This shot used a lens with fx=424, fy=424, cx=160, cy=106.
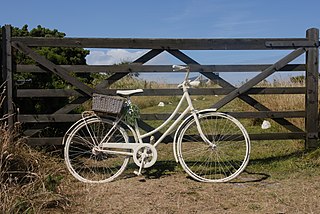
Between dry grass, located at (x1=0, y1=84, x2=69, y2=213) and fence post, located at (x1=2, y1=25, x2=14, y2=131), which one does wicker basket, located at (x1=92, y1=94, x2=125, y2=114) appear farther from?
fence post, located at (x1=2, y1=25, x2=14, y2=131)

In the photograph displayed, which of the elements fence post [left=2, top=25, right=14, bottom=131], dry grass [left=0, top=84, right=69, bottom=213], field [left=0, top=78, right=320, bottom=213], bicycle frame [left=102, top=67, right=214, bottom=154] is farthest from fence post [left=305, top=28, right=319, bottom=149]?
fence post [left=2, top=25, right=14, bottom=131]

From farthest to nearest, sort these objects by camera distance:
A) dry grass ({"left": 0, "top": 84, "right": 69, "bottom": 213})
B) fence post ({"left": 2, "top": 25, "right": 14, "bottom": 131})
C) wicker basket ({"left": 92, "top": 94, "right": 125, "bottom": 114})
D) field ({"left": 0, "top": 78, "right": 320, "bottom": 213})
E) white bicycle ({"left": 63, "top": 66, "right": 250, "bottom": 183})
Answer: fence post ({"left": 2, "top": 25, "right": 14, "bottom": 131}) < white bicycle ({"left": 63, "top": 66, "right": 250, "bottom": 183}) < wicker basket ({"left": 92, "top": 94, "right": 125, "bottom": 114}) < field ({"left": 0, "top": 78, "right": 320, "bottom": 213}) < dry grass ({"left": 0, "top": 84, "right": 69, "bottom": 213})

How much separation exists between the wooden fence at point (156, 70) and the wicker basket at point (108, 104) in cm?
52

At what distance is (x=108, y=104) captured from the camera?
5.57m

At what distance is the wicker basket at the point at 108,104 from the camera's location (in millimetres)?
5539

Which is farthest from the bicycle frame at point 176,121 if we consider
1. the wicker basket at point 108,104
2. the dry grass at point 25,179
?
the dry grass at point 25,179

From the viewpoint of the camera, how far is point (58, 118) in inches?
242

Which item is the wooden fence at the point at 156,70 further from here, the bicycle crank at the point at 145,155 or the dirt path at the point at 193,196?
the dirt path at the point at 193,196

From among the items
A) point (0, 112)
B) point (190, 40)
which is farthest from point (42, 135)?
point (190, 40)

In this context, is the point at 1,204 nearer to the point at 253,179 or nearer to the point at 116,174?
the point at 116,174

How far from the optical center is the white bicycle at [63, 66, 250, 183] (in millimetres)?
5645

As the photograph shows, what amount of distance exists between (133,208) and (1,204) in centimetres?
134

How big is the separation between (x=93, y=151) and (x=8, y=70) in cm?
169

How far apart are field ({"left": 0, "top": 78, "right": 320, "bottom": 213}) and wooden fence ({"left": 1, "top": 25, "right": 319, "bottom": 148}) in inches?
17.4
